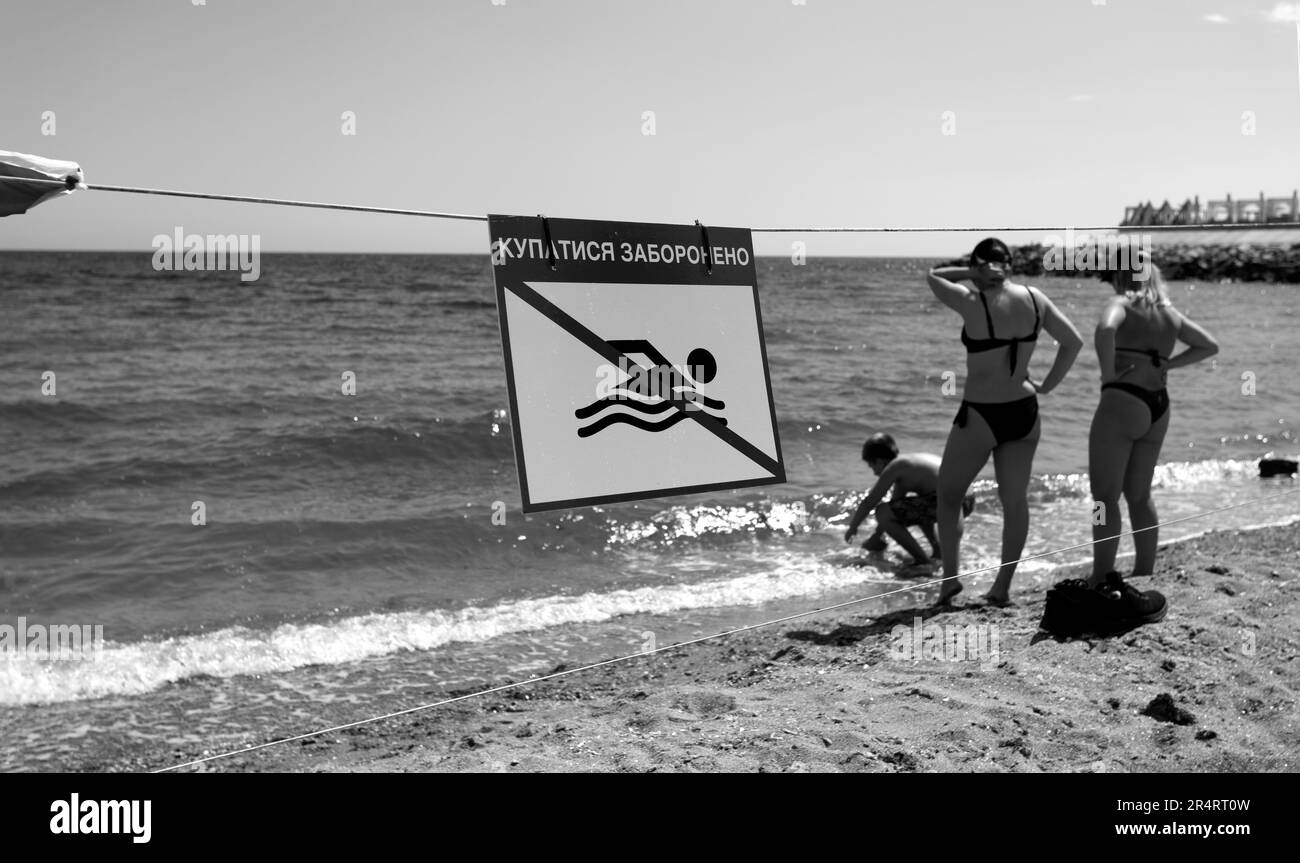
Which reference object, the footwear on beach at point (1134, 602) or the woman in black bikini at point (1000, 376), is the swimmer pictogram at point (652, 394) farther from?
the footwear on beach at point (1134, 602)

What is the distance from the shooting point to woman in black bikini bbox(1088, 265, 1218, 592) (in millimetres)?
4941

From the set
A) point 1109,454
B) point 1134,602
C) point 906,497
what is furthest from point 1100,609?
point 906,497

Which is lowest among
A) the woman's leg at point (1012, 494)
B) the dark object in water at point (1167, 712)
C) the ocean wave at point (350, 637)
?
the ocean wave at point (350, 637)

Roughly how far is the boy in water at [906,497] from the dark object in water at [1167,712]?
3.09m

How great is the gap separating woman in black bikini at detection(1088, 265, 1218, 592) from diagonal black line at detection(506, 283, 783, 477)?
2.44m

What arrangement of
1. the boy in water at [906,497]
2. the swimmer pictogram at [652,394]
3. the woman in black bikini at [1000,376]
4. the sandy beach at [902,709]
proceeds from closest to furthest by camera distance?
the swimmer pictogram at [652,394], the sandy beach at [902,709], the woman in black bikini at [1000,376], the boy in water at [906,497]

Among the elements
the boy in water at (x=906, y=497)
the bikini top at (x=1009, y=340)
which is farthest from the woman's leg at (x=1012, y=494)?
the boy in water at (x=906, y=497)

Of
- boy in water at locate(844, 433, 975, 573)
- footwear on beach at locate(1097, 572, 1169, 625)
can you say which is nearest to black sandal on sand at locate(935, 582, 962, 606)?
footwear on beach at locate(1097, 572, 1169, 625)

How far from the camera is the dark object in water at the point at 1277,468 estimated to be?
10.1m

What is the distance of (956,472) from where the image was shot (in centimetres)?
516

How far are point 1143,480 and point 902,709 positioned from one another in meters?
2.38

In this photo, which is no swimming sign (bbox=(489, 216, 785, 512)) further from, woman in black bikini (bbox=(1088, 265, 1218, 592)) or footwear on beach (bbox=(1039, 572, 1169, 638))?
woman in black bikini (bbox=(1088, 265, 1218, 592))

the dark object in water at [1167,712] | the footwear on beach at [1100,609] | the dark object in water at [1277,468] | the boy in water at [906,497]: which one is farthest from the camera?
the dark object in water at [1277,468]
